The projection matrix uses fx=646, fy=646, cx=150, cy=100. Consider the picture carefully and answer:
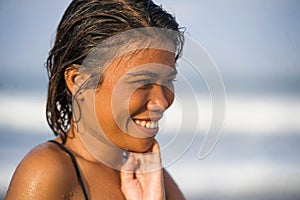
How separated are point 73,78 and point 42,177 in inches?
6.4

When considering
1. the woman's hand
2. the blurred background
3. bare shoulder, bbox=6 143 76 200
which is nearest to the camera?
bare shoulder, bbox=6 143 76 200

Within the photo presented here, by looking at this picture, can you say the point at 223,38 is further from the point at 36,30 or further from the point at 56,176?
the point at 56,176

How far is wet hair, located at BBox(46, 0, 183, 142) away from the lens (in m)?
0.97

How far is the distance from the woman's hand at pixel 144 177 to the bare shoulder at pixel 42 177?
128mm

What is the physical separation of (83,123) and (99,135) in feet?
0.10

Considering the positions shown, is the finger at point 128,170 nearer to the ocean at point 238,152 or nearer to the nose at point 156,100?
the nose at point 156,100

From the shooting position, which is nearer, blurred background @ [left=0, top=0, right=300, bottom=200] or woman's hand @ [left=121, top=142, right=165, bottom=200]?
woman's hand @ [left=121, top=142, right=165, bottom=200]

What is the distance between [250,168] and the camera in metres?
2.59

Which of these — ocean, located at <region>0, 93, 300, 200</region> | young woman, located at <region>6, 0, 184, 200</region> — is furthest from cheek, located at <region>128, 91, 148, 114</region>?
ocean, located at <region>0, 93, 300, 200</region>

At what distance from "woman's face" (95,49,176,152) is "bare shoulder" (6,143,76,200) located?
9 centimetres

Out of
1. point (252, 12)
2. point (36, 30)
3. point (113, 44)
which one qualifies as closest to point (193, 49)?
point (113, 44)

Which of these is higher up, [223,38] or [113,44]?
[223,38]

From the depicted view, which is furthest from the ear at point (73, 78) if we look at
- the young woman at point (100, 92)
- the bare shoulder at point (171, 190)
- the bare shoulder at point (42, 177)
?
the bare shoulder at point (171, 190)

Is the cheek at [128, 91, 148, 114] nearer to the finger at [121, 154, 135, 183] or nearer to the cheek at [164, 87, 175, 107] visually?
the cheek at [164, 87, 175, 107]
